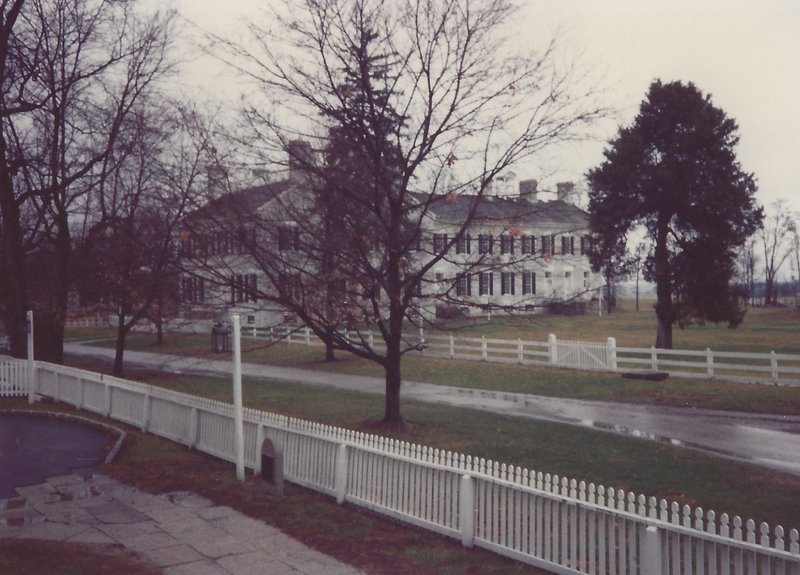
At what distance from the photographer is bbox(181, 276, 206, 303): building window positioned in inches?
541

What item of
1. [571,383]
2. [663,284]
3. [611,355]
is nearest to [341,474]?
[571,383]

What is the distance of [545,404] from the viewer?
20.1m

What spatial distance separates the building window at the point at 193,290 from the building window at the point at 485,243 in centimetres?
506

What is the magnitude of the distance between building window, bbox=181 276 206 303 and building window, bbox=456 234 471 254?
15.4 ft

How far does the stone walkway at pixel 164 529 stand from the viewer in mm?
7441

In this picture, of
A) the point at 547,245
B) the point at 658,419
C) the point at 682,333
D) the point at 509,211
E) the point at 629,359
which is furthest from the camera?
the point at 682,333

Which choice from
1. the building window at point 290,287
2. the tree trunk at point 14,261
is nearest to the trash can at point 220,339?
the building window at point 290,287

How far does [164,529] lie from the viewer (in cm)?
862

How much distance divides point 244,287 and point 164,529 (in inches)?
220

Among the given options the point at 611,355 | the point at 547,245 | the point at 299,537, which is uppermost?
the point at 547,245

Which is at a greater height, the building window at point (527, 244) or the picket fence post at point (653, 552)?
the building window at point (527, 244)

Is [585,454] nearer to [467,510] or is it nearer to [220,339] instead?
[467,510]

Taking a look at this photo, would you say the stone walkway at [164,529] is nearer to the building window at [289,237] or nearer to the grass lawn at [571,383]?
the building window at [289,237]

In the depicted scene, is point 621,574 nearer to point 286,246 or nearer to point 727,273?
point 286,246
